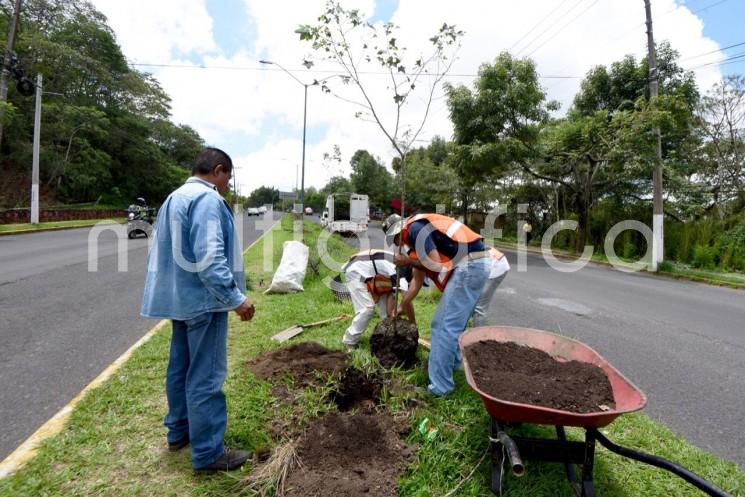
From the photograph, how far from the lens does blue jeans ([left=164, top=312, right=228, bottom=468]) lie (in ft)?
6.96

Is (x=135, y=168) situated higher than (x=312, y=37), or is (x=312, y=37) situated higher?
(x=135, y=168)

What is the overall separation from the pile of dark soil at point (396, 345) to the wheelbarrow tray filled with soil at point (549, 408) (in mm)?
802

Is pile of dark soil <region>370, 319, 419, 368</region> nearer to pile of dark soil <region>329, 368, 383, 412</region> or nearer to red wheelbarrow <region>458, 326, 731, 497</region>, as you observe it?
pile of dark soil <region>329, 368, 383, 412</region>

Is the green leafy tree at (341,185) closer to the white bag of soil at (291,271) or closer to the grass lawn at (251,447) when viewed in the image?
the white bag of soil at (291,271)

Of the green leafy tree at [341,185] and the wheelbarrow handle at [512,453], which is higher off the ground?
the green leafy tree at [341,185]

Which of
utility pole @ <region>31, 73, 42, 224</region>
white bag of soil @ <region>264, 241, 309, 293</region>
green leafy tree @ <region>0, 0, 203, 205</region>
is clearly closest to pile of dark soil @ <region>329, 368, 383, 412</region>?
white bag of soil @ <region>264, 241, 309, 293</region>

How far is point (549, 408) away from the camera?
1.89m

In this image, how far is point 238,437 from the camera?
2.51m

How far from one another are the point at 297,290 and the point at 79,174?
92.6 ft

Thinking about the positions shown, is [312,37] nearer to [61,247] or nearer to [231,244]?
[231,244]

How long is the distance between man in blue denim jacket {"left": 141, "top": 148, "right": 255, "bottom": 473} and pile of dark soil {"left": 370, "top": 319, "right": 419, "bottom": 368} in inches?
58.4

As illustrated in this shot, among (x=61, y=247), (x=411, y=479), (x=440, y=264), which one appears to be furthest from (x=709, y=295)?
(x=61, y=247)

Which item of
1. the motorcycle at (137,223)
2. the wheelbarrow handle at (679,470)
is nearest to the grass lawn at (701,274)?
the wheelbarrow handle at (679,470)

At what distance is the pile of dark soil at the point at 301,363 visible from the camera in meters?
3.23
